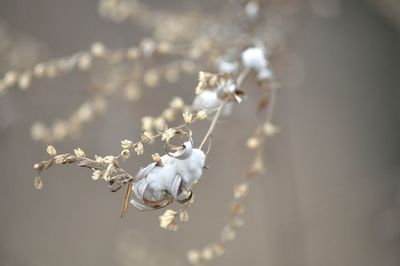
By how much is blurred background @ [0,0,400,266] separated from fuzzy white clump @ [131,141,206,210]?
0.41m

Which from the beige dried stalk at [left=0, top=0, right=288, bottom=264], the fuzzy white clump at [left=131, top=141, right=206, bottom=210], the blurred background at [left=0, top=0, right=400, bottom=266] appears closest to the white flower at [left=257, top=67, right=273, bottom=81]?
the beige dried stalk at [left=0, top=0, right=288, bottom=264]

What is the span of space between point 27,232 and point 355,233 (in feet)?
1.87

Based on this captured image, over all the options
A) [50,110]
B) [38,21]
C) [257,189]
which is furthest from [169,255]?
[38,21]

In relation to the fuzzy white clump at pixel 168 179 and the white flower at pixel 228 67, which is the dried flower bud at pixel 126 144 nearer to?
the fuzzy white clump at pixel 168 179

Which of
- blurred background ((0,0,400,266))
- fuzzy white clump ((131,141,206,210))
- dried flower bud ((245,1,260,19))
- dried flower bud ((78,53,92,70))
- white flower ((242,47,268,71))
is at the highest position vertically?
blurred background ((0,0,400,266))

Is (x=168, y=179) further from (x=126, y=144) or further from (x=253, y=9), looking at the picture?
(x=253, y=9)

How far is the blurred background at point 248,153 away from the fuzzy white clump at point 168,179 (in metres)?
0.41

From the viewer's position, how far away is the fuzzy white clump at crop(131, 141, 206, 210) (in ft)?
0.88

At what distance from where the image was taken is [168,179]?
27cm

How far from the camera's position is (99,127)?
0.83m

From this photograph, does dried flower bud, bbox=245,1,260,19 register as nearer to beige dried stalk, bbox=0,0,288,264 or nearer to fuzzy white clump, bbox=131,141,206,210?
beige dried stalk, bbox=0,0,288,264

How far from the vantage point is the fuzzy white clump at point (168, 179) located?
0.27m

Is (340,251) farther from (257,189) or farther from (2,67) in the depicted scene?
(2,67)

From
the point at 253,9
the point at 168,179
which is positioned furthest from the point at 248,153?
the point at 168,179
